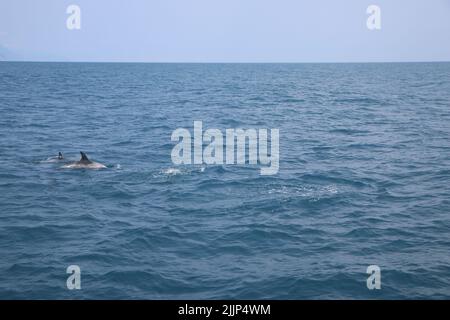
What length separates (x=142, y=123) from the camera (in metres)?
45.6

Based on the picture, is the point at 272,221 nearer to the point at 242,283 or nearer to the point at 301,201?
the point at 301,201

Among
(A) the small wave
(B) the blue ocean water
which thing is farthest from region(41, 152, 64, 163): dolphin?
(A) the small wave

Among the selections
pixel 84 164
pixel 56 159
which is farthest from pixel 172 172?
pixel 56 159

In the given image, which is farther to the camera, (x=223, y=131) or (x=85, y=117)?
(x=85, y=117)

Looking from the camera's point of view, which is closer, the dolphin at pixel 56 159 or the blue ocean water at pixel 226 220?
the blue ocean water at pixel 226 220

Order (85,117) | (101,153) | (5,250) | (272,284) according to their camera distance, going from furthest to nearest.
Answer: (85,117) → (101,153) → (5,250) → (272,284)

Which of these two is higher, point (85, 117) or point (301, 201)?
point (85, 117)

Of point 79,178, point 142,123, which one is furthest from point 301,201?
point 142,123

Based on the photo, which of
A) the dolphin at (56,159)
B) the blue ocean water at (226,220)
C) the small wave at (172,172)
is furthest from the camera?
the dolphin at (56,159)

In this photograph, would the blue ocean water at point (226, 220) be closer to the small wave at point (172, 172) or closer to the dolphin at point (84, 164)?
the small wave at point (172, 172)

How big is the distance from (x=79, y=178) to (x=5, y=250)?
903 centimetres

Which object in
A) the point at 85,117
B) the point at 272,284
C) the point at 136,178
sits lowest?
the point at 272,284

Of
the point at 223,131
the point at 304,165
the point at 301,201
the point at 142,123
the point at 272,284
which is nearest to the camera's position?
the point at 272,284

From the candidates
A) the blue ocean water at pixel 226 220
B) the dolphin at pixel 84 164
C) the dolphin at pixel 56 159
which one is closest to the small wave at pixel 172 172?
the blue ocean water at pixel 226 220
